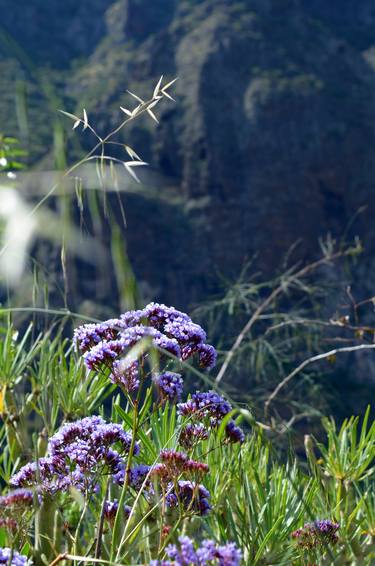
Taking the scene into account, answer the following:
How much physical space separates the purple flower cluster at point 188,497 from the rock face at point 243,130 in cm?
2485

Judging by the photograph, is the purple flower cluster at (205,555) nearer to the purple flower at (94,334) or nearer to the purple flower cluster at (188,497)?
the purple flower cluster at (188,497)

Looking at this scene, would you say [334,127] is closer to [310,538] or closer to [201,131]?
[201,131]

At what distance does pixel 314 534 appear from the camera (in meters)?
1.13

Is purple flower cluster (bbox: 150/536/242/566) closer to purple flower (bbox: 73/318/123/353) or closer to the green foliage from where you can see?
the green foliage

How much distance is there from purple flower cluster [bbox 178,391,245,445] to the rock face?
24766 mm

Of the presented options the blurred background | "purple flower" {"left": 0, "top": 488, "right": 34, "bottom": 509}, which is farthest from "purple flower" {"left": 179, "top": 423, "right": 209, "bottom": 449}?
the blurred background

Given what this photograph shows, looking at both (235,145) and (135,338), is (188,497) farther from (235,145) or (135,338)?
(235,145)

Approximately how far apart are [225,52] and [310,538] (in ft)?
108

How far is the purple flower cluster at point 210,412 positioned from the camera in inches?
46.1

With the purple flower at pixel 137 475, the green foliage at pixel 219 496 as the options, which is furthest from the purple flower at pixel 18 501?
the purple flower at pixel 137 475

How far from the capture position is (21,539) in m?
1.13

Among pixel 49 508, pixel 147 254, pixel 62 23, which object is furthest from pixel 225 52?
pixel 49 508

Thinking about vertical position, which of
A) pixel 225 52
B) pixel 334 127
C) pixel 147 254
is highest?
pixel 225 52

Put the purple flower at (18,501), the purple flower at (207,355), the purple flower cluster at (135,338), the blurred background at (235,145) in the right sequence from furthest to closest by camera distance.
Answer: the blurred background at (235,145) < the purple flower at (207,355) < the purple flower cluster at (135,338) < the purple flower at (18,501)
